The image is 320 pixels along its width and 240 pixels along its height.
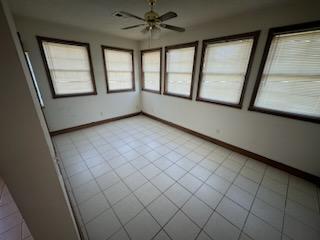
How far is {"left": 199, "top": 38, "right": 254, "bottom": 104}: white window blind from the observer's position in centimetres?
255

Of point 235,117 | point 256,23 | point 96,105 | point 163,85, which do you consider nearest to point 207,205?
point 235,117

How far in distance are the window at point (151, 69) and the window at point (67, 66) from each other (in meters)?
1.67

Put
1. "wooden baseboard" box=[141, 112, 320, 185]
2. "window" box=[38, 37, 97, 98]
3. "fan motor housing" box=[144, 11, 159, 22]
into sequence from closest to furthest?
"fan motor housing" box=[144, 11, 159, 22]
"wooden baseboard" box=[141, 112, 320, 185]
"window" box=[38, 37, 97, 98]

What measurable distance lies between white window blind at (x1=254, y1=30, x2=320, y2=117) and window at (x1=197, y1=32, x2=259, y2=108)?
1.12 feet

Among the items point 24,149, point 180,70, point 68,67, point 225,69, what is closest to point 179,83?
point 180,70

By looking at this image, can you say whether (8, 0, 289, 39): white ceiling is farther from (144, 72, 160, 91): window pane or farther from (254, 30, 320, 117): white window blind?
(144, 72, 160, 91): window pane

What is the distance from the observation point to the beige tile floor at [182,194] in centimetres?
153

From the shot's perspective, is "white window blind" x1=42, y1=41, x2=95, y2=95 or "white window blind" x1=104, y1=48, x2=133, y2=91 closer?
"white window blind" x1=42, y1=41, x2=95, y2=95

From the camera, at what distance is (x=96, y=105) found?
160 inches

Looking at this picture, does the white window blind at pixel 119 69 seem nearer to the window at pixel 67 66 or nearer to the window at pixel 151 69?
the window at pixel 151 69

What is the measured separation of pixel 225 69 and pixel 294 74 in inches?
42.1

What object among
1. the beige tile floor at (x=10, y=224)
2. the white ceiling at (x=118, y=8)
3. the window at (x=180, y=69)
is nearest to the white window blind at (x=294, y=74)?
the white ceiling at (x=118, y=8)

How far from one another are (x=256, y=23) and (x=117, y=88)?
12.2 feet

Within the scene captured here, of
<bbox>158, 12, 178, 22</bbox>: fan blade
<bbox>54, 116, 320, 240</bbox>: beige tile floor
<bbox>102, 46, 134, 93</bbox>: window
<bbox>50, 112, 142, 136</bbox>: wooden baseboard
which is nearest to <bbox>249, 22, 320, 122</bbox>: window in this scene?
<bbox>54, 116, 320, 240</bbox>: beige tile floor
